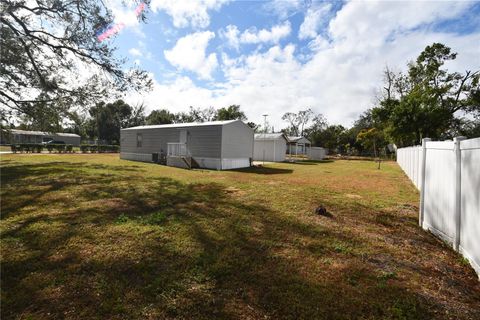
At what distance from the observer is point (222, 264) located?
3367 millimetres

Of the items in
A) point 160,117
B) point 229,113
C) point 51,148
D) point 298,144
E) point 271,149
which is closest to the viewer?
point 271,149

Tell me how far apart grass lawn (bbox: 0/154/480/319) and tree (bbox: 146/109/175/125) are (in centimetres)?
4833

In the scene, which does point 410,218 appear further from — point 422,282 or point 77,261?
point 77,261

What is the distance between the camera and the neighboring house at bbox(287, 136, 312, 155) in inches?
1403

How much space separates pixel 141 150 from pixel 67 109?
911cm

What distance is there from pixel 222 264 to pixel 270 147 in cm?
2454

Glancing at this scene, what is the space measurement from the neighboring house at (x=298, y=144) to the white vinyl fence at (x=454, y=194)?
100.0ft

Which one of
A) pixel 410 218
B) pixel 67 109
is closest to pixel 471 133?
pixel 410 218

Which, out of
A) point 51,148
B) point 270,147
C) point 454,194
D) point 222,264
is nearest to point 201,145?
point 270,147

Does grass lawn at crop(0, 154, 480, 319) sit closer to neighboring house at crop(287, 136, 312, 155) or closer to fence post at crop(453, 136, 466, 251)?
fence post at crop(453, 136, 466, 251)

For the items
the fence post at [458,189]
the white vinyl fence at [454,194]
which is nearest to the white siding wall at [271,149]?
the white vinyl fence at [454,194]

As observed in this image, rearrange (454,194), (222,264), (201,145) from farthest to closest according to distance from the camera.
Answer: (201,145), (454,194), (222,264)

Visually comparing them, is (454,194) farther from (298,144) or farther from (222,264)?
(298,144)

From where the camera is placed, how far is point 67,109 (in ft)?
43.7
